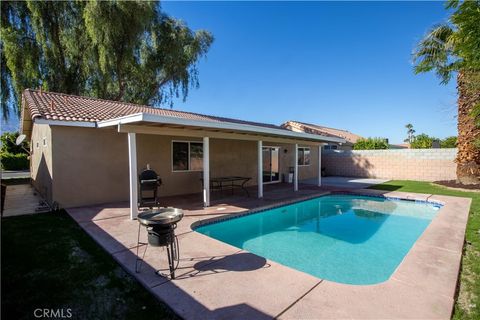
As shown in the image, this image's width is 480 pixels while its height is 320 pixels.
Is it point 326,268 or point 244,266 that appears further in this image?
point 326,268

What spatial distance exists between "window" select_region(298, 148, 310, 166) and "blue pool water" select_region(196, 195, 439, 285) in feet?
24.1

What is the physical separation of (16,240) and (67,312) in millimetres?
3431

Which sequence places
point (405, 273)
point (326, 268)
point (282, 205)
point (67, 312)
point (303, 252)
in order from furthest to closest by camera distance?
1. point (282, 205)
2. point (303, 252)
3. point (326, 268)
4. point (405, 273)
5. point (67, 312)

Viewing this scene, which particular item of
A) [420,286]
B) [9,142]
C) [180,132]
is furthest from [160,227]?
[9,142]

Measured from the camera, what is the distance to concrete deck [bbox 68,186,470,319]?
2.86 meters

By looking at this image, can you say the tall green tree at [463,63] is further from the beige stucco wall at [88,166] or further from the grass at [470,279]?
the beige stucco wall at [88,166]

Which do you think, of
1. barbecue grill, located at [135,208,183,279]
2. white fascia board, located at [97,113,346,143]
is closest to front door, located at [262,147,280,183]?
white fascia board, located at [97,113,346,143]

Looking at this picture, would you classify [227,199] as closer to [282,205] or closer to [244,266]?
[282,205]

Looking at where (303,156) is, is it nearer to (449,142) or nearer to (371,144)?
(371,144)

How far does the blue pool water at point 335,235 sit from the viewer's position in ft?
16.5

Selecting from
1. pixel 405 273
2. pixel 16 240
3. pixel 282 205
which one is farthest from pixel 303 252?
pixel 16 240

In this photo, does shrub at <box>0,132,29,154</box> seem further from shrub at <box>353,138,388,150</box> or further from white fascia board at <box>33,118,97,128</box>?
shrub at <box>353,138,388,150</box>

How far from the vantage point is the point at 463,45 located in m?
3.46

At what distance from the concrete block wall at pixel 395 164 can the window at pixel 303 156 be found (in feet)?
11.4
